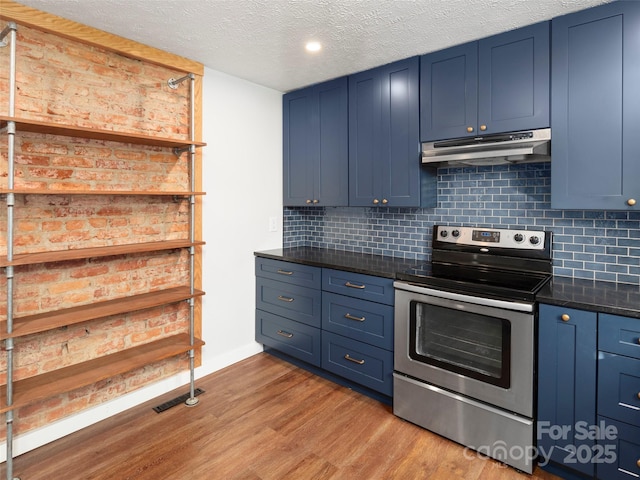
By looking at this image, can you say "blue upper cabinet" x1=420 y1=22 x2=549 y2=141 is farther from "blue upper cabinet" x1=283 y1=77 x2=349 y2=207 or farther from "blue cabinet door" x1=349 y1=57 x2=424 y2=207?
"blue upper cabinet" x1=283 y1=77 x2=349 y2=207

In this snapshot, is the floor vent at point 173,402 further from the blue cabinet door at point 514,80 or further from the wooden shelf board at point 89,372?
the blue cabinet door at point 514,80

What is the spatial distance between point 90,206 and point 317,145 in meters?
1.79

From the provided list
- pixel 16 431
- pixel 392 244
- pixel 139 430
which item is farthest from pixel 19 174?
pixel 392 244

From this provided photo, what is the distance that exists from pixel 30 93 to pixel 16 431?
6.16 ft

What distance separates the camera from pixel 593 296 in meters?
1.87

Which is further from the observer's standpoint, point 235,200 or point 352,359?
point 235,200

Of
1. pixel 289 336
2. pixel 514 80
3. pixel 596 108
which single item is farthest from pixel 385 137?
pixel 289 336

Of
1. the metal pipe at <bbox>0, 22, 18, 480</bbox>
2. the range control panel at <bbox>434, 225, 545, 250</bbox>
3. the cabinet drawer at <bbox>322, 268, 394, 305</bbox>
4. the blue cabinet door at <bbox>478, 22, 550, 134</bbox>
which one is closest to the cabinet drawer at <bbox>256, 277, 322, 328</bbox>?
the cabinet drawer at <bbox>322, 268, 394, 305</bbox>

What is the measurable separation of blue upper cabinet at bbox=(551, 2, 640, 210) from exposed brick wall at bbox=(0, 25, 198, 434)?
95.9 inches

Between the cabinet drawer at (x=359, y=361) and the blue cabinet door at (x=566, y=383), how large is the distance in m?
0.90

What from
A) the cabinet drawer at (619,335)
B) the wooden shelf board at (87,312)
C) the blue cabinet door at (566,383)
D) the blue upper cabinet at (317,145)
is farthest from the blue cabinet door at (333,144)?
the cabinet drawer at (619,335)

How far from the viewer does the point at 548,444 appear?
1890 mm

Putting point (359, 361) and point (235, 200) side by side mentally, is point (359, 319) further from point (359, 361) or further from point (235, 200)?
point (235, 200)

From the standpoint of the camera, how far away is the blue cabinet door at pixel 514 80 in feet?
6.93
